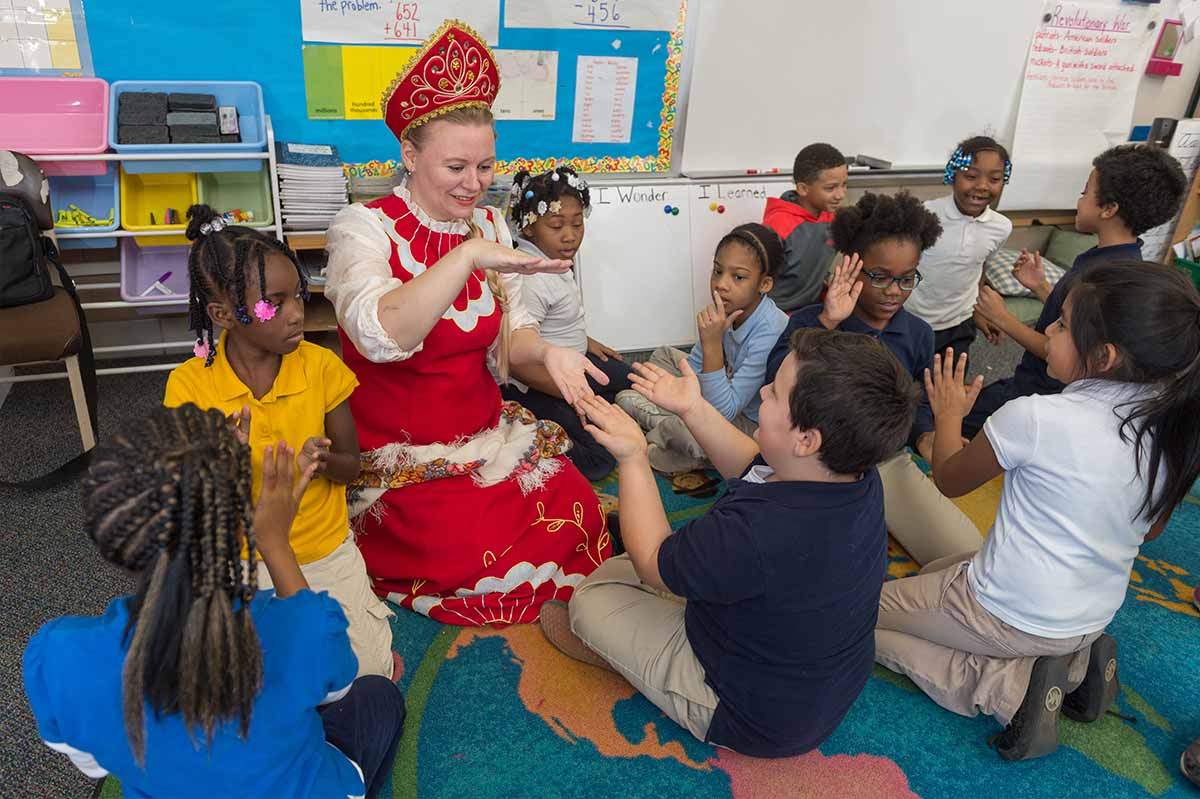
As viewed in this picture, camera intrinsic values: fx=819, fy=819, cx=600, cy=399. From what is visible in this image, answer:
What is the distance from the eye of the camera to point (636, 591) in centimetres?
198

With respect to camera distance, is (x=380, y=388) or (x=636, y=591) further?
(x=380, y=388)

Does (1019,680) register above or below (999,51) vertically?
below

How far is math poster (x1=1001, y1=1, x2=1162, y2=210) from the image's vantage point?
4.37m

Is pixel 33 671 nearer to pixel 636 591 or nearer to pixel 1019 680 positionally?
pixel 636 591

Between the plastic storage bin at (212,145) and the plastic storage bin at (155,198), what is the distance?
199mm

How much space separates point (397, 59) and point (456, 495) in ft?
6.57

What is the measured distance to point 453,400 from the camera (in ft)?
7.16

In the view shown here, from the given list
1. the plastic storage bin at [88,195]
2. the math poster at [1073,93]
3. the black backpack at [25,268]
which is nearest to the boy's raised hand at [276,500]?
the black backpack at [25,268]

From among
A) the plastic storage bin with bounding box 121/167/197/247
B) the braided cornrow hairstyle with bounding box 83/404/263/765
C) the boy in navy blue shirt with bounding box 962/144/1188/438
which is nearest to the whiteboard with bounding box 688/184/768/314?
the boy in navy blue shirt with bounding box 962/144/1188/438

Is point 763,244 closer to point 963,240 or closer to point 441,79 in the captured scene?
point 963,240

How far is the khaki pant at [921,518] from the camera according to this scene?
7.91ft

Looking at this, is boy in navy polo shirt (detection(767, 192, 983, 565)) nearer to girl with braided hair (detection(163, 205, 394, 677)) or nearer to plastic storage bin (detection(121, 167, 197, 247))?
girl with braided hair (detection(163, 205, 394, 677))

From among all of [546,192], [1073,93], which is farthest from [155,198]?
[1073,93]

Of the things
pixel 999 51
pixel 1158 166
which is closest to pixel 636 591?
pixel 1158 166
